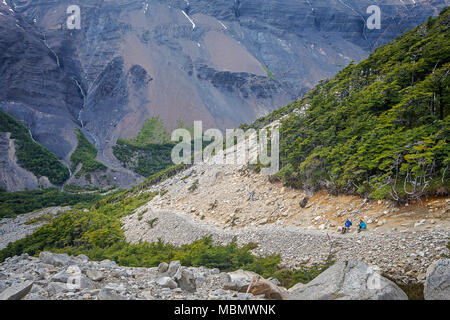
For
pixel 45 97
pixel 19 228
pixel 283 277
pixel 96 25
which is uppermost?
pixel 96 25

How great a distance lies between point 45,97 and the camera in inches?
3536

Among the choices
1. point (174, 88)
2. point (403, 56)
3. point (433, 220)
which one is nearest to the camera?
point (433, 220)

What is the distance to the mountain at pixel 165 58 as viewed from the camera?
295 feet

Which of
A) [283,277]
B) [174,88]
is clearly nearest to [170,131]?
[174,88]

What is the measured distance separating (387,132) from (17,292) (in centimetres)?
1311

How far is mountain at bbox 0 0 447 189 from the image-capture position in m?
89.8

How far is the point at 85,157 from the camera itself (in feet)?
251

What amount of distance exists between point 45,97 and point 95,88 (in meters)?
15.4

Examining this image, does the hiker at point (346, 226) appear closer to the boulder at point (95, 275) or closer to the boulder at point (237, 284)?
the boulder at point (237, 284)

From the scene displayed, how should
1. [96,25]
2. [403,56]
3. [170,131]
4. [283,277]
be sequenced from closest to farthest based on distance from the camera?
1. [283,277]
2. [403,56]
3. [170,131]
4. [96,25]

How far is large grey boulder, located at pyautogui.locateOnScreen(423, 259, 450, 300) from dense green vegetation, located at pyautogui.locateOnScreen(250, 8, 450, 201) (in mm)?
3929

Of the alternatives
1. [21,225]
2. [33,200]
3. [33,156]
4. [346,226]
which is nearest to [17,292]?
[346,226]

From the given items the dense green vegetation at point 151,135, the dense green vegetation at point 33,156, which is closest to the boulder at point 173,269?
the dense green vegetation at point 33,156

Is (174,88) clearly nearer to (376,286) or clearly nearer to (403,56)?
(403,56)
